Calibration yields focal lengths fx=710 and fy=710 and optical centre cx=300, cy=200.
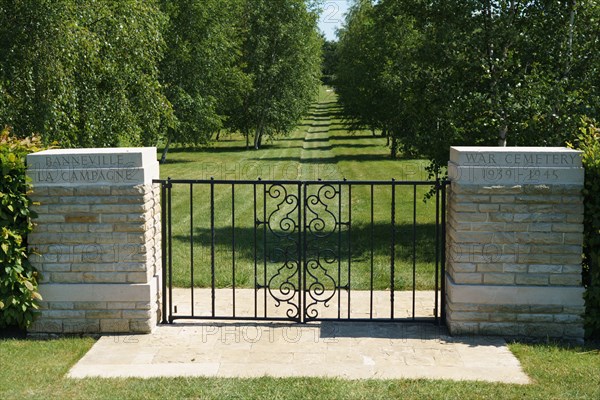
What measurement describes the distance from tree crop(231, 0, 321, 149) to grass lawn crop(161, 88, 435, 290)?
252cm

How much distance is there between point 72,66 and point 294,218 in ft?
16.7

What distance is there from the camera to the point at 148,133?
1833 centimetres

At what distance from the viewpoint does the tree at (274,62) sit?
3497 centimetres

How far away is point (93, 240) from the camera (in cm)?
639

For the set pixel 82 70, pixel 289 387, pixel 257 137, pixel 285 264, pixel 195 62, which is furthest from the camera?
pixel 257 137

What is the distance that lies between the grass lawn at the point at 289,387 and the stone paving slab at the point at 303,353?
162 mm

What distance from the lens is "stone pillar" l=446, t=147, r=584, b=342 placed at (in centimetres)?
622

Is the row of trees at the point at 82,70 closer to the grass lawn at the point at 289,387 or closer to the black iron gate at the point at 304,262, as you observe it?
the black iron gate at the point at 304,262

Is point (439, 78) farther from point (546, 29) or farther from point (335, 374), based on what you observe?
point (335, 374)

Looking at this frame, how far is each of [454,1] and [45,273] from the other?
7.40 metres

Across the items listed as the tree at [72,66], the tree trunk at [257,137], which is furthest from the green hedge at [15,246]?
the tree trunk at [257,137]

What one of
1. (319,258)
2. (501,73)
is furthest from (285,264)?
(501,73)

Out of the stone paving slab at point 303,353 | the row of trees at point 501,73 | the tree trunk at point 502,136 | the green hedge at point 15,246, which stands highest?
the row of trees at point 501,73

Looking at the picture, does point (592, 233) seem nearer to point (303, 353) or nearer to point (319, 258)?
point (303, 353)
